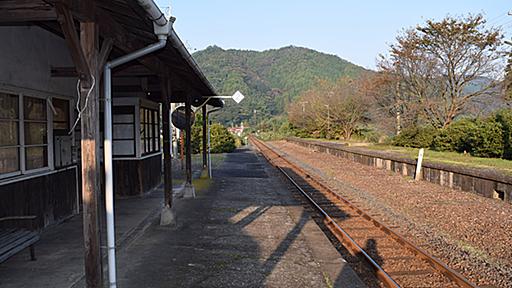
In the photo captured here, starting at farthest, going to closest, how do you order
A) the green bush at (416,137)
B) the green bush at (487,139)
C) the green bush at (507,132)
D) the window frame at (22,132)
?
the green bush at (416,137)
the green bush at (487,139)
the green bush at (507,132)
the window frame at (22,132)

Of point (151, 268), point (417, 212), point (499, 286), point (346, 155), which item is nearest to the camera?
point (499, 286)

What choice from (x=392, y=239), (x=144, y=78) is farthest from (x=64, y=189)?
(x=392, y=239)

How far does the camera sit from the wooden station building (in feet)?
13.3

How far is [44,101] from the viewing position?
7.70m

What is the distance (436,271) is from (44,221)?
5.64 m

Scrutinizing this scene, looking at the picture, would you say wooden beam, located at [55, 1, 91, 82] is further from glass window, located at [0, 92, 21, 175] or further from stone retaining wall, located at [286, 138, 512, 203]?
stone retaining wall, located at [286, 138, 512, 203]

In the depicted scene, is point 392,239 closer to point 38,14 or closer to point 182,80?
point 182,80

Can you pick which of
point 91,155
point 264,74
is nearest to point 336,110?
point 91,155

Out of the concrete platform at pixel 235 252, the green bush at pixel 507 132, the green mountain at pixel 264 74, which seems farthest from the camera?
the green mountain at pixel 264 74

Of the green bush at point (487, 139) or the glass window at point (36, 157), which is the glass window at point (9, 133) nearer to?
the glass window at point (36, 157)

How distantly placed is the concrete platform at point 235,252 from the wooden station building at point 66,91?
4.52 feet

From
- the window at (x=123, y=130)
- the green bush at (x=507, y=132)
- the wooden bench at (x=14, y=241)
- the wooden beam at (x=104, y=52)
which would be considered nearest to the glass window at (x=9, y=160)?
the wooden bench at (x=14, y=241)

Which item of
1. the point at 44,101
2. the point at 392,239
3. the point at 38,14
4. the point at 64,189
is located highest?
the point at 38,14

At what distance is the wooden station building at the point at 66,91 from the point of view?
405 centimetres
